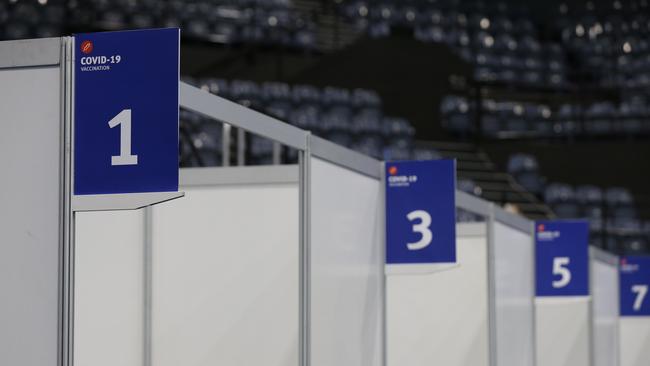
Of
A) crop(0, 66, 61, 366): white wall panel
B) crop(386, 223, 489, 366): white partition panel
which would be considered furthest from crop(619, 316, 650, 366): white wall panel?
crop(0, 66, 61, 366): white wall panel

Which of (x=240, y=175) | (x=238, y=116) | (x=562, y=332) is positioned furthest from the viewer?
(x=562, y=332)

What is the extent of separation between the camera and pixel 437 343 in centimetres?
859

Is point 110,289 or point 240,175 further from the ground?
point 240,175

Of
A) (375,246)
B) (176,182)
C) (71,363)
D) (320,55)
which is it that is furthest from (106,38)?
(320,55)

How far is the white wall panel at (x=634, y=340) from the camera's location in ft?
45.8

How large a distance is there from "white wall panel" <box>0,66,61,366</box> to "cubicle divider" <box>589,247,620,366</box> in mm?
7889

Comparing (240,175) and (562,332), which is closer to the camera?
(240,175)

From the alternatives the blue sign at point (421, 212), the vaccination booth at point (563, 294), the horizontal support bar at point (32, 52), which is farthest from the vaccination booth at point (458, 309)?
the horizontal support bar at point (32, 52)

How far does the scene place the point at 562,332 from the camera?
35.9 feet

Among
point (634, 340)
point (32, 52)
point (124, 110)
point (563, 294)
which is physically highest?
point (32, 52)

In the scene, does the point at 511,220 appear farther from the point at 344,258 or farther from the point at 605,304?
the point at 605,304

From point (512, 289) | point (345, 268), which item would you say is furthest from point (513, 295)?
point (345, 268)

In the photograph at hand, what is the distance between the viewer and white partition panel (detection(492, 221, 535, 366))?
8.84 m

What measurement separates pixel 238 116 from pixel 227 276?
1279 millimetres
